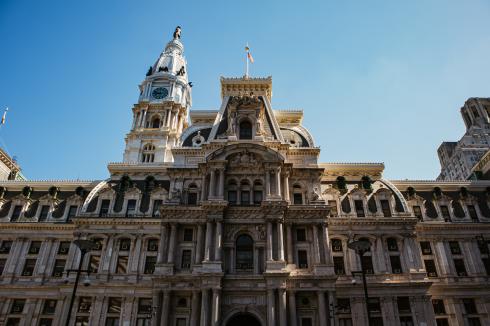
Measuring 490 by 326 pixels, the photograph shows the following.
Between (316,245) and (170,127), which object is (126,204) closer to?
(316,245)

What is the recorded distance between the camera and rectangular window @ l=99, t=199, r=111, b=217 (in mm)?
49281

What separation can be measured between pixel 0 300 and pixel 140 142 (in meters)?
53.8

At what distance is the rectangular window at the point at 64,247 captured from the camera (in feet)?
157

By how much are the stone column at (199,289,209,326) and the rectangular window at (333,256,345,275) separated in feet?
51.5

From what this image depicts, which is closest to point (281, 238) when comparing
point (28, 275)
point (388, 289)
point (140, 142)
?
point (388, 289)

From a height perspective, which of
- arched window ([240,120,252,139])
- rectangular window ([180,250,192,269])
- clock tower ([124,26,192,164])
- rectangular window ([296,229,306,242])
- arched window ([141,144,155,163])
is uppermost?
clock tower ([124,26,192,164])

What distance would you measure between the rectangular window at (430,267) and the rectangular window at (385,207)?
700 cm

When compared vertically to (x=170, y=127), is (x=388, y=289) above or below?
below

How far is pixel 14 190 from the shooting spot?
54594mm

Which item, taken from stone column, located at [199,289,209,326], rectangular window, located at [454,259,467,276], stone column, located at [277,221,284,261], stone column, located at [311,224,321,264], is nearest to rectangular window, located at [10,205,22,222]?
stone column, located at [199,289,209,326]

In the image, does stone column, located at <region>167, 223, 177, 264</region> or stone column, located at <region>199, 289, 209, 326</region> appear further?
stone column, located at <region>167, 223, 177, 264</region>

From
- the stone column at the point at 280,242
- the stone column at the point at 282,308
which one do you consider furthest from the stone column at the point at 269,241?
the stone column at the point at 282,308

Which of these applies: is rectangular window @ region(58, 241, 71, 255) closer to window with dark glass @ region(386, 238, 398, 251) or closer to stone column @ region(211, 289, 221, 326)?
stone column @ region(211, 289, 221, 326)

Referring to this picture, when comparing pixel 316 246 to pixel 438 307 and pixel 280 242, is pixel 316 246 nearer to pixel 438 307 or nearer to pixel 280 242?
pixel 280 242
